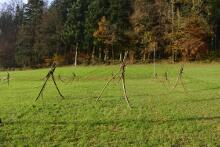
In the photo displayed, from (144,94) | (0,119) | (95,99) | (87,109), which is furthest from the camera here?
(144,94)

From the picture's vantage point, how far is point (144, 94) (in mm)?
25906

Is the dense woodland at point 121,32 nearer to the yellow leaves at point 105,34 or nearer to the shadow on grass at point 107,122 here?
the yellow leaves at point 105,34

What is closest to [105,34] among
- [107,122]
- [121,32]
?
[121,32]

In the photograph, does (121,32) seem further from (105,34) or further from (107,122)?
(107,122)

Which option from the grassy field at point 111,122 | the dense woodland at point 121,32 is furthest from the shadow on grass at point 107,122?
the dense woodland at point 121,32

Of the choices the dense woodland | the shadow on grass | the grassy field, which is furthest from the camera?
the dense woodland

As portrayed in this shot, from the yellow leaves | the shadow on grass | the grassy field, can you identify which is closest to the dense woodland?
the yellow leaves

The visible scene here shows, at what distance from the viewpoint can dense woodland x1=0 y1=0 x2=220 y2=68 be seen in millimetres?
73062

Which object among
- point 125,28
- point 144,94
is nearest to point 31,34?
point 125,28

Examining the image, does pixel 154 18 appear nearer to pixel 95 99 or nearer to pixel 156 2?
pixel 156 2

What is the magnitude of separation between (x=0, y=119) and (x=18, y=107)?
11.5 feet

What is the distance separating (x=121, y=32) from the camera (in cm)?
7450

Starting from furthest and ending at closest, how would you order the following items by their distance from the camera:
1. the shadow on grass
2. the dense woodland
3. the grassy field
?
the dense woodland
the shadow on grass
the grassy field

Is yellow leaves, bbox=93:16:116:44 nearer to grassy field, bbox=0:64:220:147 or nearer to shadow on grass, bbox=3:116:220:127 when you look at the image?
grassy field, bbox=0:64:220:147
